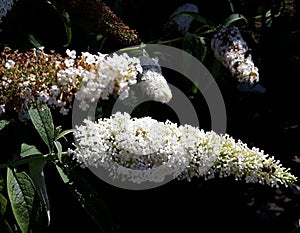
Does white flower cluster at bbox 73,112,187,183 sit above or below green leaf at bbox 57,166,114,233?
above

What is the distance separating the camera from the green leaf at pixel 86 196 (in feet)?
5.90

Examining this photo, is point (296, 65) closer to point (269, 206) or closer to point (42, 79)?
point (269, 206)

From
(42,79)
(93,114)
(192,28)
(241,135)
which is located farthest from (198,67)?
(42,79)

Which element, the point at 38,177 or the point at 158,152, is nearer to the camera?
the point at 158,152

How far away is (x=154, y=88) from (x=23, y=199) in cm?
71

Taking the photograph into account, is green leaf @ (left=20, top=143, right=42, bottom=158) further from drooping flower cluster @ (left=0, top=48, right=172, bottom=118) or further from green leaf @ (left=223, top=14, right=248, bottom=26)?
green leaf @ (left=223, top=14, right=248, bottom=26)

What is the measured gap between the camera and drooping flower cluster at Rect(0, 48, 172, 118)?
5.17ft

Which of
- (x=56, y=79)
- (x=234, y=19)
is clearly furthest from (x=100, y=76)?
(x=234, y=19)

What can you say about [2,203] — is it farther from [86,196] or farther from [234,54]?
[234,54]

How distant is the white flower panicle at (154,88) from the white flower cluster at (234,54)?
431 mm

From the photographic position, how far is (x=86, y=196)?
1.83m

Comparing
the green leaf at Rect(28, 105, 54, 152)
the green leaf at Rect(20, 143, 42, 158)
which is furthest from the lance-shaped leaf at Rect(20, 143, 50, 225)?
the green leaf at Rect(28, 105, 54, 152)

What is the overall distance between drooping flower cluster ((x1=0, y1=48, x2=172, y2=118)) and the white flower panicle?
1.59ft

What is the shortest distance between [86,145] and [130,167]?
0.49 feet
